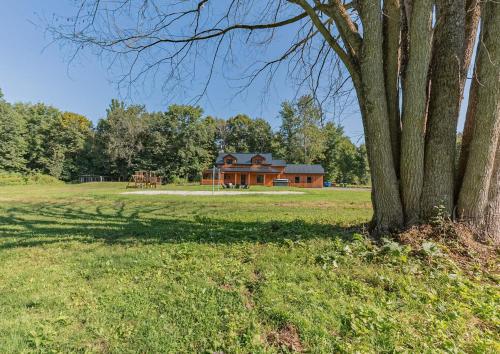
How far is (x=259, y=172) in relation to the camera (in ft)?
115

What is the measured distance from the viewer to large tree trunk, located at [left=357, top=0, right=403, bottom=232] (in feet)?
12.0

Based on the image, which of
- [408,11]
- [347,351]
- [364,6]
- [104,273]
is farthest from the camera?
[408,11]

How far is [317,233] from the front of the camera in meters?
4.60

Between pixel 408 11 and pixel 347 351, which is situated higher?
pixel 408 11

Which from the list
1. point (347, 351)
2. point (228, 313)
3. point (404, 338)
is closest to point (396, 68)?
point (404, 338)

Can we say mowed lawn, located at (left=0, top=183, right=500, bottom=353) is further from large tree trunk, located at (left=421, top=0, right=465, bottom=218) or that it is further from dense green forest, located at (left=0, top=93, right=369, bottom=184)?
dense green forest, located at (left=0, top=93, right=369, bottom=184)

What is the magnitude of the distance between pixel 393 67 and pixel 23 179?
4523cm

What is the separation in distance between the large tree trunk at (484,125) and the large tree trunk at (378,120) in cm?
89

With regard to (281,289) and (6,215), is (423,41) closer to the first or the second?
(281,289)

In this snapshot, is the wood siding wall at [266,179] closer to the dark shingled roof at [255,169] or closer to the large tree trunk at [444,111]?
the dark shingled roof at [255,169]

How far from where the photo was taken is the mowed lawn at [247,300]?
76.3 inches

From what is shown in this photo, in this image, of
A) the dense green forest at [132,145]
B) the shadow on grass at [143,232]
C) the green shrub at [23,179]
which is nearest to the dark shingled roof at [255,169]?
the dense green forest at [132,145]

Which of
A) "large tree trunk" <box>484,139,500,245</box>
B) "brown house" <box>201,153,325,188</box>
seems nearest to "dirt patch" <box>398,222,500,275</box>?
"large tree trunk" <box>484,139,500,245</box>

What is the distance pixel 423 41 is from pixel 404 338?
12.4 feet
